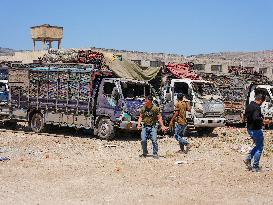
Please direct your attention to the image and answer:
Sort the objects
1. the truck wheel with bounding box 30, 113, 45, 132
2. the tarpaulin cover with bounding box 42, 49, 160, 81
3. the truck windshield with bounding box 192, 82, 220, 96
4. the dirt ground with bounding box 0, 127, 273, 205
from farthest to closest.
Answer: the truck wheel with bounding box 30, 113, 45, 132 < the truck windshield with bounding box 192, 82, 220, 96 < the tarpaulin cover with bounding box 42, 49, 160, 81 < the dirt ground with bounding box 0, 127, 273, 205

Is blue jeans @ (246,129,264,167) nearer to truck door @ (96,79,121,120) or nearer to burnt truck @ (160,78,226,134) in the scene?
truck door @ (96,79,121,120)

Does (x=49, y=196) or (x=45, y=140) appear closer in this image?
(x=49, y=196)

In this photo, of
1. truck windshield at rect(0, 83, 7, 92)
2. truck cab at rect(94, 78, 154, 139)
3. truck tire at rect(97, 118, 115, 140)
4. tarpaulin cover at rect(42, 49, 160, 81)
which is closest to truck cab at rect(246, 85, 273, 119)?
tarpaulin cover at rect(42, 49, 160, 81)

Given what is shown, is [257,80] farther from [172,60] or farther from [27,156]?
[172,60]

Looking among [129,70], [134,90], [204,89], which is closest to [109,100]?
[134,90]

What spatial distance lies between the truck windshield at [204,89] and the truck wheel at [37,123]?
588 centimetres

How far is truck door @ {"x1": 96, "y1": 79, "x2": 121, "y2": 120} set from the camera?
590 inches

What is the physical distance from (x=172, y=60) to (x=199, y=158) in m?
25.2

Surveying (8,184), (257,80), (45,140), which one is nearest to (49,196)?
(8,184)

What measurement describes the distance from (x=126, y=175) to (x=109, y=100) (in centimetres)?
603

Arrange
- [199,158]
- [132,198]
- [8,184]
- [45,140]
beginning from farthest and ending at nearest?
[45,140]
[199,158]
[8,184]
[132,198]

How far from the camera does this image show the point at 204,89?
17188 mm

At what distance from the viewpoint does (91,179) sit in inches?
354

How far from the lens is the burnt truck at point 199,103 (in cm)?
1620
